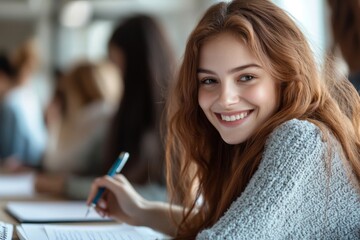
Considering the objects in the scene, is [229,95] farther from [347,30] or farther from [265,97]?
[347,30]

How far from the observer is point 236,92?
1.13 metres

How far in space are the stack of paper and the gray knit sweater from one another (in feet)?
1.17

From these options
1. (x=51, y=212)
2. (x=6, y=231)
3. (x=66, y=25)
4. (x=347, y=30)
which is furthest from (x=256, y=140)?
(x=66, y=25)

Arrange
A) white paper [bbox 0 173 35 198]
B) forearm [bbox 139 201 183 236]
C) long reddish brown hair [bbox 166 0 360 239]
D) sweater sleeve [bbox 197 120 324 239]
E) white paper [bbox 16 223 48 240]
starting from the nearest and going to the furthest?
1. sweater sleeve [bbox 197 120 324 239]
2. long reddish brown hair [bbox 166 0 360 239]
3. white paper [bbox 16 223 48 240]
4. forearm [bbox 139 201 183 236]
5. white paper [bbox 0 173 35 198]

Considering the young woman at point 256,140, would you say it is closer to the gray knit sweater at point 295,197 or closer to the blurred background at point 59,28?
the gray knit sweater at point 295,197

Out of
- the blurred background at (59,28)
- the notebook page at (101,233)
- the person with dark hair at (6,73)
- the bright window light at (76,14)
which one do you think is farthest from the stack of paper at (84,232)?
the bright window light at (76,14)

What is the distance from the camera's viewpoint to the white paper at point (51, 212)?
154 centimetres

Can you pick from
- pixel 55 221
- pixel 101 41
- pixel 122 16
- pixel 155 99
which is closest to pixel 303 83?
pixel 55 221

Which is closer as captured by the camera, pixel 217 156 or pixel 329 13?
pixel 217 156

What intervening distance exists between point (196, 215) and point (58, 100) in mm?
1923

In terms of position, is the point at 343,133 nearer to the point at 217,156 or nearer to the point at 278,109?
the point at 278,109

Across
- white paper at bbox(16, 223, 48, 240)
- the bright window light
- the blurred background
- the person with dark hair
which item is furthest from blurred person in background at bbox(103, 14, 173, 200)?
the bright window light

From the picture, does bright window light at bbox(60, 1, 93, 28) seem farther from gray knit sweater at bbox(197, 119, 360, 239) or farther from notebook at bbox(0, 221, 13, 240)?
gray knit sweater at bbox(197, 119, 360, 239)

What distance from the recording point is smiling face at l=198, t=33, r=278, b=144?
112 centimetres
